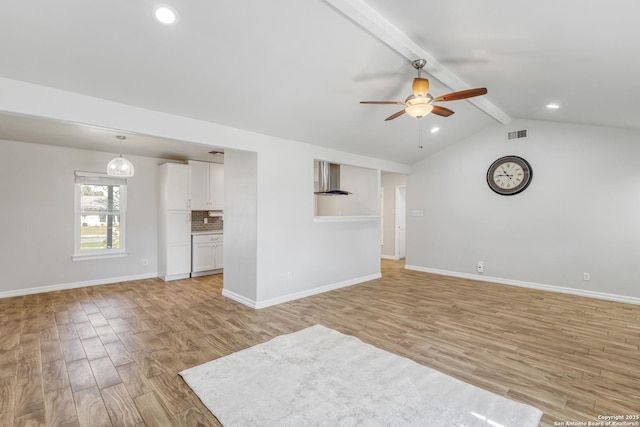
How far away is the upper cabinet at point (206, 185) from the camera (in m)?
6.23

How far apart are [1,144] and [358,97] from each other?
18.5ft

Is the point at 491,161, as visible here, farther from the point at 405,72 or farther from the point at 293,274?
the point at 293,274

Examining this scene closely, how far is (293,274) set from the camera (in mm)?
4648

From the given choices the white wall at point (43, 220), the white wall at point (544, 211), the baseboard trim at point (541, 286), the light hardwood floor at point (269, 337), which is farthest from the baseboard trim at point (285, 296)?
the white wall at point (43, 220)

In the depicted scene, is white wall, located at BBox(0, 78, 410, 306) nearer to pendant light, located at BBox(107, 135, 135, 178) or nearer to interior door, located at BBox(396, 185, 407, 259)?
pendant light, located at BBox(107, 135, 135, 178)

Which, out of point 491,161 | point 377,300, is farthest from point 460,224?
point 377,300

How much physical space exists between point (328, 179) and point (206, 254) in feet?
10.3

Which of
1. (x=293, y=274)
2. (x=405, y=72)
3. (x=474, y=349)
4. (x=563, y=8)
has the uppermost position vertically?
(x=405, y=72)

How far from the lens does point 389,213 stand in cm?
889

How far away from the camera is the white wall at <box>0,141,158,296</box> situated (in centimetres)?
476

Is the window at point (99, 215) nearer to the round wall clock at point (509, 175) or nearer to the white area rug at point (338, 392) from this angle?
the white area rug at point (338, 392)

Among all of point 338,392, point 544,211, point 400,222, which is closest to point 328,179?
point 400,222

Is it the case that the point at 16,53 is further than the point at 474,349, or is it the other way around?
the point at 474,349

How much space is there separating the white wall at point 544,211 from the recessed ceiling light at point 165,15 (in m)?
5.70
